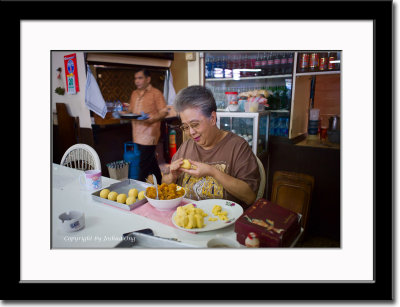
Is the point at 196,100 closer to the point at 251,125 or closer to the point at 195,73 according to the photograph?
the point at 251,125

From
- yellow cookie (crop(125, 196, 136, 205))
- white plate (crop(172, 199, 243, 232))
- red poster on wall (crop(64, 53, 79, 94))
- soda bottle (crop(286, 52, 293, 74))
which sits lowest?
white plate (crop(172, 199, 243, 232))

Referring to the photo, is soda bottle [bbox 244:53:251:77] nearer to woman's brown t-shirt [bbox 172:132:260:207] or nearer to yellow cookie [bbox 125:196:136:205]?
woman's brown t-shirt [bbox 172:132:260:207]

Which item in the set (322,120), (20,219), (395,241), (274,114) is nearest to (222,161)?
(395,241)

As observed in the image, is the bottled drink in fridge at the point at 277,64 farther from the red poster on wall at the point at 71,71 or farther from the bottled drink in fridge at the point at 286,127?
the red poster on wall at the point at 71,71

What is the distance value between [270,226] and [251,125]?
218 cm

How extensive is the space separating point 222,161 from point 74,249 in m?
0.91

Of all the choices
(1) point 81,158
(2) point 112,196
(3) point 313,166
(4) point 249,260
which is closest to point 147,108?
(1) point 81,158

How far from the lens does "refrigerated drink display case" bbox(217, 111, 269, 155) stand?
275cm

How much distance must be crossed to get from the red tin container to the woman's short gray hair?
726 millimetres

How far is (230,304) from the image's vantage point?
96 cm

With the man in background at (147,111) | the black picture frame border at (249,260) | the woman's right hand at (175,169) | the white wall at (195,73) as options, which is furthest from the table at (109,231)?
the white wall at (195,73)

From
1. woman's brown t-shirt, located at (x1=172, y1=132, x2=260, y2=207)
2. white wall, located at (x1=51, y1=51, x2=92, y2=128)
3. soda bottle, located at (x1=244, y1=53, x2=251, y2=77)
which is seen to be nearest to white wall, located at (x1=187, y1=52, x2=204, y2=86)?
soda bottle, located at (x1=244, y1=53, x2=251, y2=77)

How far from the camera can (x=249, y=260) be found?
95cm

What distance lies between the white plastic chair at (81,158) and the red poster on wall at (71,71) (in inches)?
20.1
